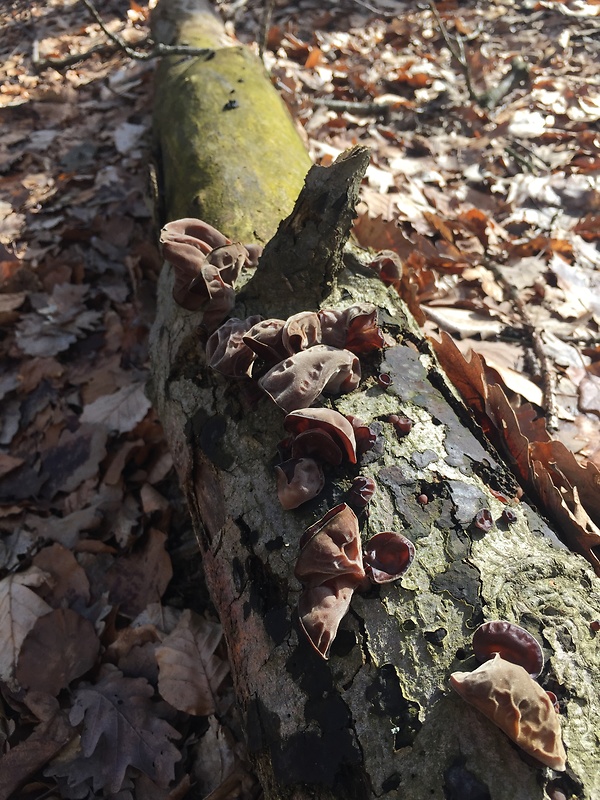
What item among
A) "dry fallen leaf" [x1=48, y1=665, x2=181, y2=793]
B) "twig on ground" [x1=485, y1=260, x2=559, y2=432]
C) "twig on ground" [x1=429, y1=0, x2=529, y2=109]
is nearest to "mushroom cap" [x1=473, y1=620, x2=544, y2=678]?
"dry fallen leaf" [x1=48, y1=665, x2=181, y2=793]

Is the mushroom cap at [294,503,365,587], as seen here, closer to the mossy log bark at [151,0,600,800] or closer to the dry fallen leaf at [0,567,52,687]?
the mossy log bark at [151,0,600,800]

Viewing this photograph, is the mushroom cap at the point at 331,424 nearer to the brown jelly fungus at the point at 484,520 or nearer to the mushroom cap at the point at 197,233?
the brown jelly fungus at the point at 484,520

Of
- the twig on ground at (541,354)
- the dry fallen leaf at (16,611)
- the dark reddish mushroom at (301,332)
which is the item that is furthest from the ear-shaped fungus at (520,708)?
the dry fallen leaf at (16,611)

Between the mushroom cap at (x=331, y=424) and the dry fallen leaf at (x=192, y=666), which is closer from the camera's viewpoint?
the mushroom cap at (x=331, y=424)

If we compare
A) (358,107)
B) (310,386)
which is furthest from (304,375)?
(358,107)

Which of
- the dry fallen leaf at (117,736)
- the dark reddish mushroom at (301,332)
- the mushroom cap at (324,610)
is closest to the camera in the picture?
the mushroom cap at (324,610)

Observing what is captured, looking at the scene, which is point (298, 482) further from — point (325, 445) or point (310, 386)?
point (310, 386)
